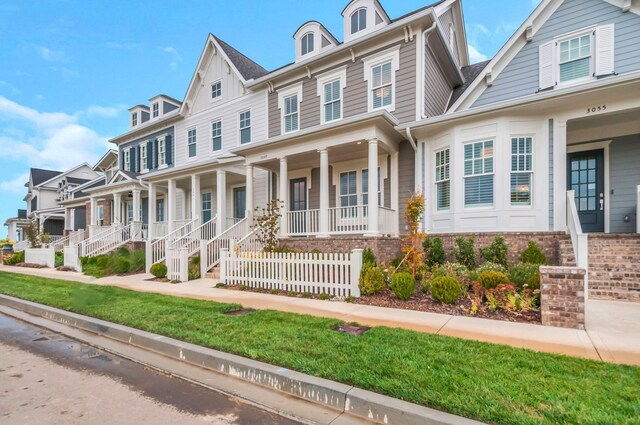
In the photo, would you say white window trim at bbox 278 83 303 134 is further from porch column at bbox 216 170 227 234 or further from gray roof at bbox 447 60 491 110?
gray roof at bbox 447 60 491 110

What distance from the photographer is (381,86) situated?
37.5 feet

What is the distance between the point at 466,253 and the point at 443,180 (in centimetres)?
243

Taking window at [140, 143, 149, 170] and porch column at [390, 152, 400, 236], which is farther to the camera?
window at [140, 143, 149, 170]

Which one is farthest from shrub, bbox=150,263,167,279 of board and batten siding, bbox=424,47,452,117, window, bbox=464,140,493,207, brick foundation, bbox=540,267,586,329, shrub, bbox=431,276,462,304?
brick foundation, bbox=540,267,586,329

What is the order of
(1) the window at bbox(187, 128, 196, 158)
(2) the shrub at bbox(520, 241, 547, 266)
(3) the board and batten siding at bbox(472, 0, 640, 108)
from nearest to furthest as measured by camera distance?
(2) the shrub at bbox(520, 241, 547, 266)
(3) the board and batten siding at bbox(472, 0, 640, 108)
(1) the window at bbox(187, 128, 196, 158)

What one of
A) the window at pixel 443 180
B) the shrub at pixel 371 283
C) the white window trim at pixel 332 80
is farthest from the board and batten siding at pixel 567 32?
the shrub at pixel 371 283

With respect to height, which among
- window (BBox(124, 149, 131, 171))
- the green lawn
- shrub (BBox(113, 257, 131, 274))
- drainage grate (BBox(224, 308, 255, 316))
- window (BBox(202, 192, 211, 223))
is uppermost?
window (BBox(124, 149, 131, 171))

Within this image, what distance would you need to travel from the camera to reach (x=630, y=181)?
9.34m

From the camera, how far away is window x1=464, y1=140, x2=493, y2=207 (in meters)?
9.10

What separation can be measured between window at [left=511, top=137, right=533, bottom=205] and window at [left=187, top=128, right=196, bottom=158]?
14.6 m

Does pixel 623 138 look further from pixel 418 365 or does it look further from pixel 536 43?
pixel 418 365

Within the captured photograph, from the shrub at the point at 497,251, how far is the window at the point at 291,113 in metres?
8.56

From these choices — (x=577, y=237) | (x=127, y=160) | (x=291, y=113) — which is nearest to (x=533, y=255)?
(x=577, y=237)

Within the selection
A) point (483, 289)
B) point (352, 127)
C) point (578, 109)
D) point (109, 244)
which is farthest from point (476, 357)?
point (109, 244)
